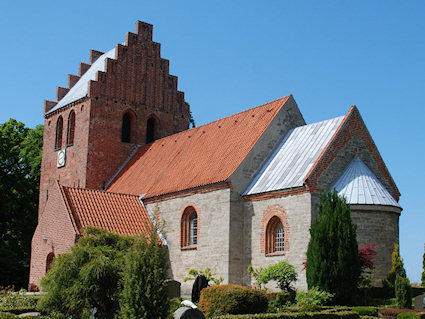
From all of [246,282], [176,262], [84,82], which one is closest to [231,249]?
[246,282]

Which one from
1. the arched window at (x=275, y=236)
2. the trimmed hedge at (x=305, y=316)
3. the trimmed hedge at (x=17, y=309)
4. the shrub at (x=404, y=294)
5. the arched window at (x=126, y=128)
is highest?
the arched window at (x=126, y=128)

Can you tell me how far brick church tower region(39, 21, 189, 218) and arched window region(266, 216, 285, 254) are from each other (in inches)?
535

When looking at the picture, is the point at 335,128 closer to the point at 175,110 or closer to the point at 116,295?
the point at 116,295

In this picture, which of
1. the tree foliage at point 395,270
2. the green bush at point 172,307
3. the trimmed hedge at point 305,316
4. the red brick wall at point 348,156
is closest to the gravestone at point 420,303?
the tree foliage at point 395,270

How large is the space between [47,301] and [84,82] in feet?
71.0

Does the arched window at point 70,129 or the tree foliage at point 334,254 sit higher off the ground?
the arched window at point 70,129

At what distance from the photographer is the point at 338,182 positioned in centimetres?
2205

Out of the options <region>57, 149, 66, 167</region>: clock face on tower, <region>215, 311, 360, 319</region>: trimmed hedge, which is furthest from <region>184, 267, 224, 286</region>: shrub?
<region>57, 149, 66, 167</region>: clock face on tower

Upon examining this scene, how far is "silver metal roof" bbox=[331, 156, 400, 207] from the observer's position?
69.5 feet

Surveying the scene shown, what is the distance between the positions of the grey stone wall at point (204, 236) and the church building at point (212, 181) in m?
0.04

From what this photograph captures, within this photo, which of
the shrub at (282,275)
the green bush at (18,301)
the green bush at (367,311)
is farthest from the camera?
the green bush at (18,301)

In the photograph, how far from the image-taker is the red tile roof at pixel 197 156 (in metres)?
25.0

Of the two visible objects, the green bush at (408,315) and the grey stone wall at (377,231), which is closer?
the green bush at (408,315)

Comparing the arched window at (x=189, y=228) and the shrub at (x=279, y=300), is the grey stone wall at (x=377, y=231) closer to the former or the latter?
the shrub at (x=279, y=300)
